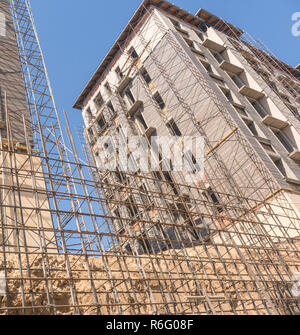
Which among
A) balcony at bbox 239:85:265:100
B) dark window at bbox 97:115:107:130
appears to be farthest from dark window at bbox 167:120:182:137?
dark window at bbox 97:115:107:130

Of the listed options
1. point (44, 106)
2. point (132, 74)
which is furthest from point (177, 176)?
point (132, 74)

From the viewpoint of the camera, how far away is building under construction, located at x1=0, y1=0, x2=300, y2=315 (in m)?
12.0

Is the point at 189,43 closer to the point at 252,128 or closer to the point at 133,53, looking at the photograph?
the point at 133,53

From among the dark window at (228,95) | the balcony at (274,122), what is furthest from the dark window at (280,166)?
the dark window at (228,95)

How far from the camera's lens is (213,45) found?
29.5 meters

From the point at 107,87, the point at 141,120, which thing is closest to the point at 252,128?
the point at 141,120

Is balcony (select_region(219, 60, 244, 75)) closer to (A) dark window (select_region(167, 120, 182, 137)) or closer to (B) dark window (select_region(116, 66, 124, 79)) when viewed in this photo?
(A) dark window (select_region(167, 120, 182, 137))

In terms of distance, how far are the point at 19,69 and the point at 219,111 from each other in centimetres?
1305

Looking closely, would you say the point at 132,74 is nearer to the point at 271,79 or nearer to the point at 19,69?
the point at 19,69

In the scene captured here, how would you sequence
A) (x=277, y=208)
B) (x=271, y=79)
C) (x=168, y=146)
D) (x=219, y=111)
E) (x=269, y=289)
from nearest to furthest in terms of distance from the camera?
Result: (x=269, y=289), (x=277, y=208), (x=219, y=111), (x=168, y=146), (x=271, y=79)

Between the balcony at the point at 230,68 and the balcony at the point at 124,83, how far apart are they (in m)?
8.29

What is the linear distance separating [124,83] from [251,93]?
11.3 m

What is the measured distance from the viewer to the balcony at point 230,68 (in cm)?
2701

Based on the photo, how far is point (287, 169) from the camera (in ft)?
69.4
